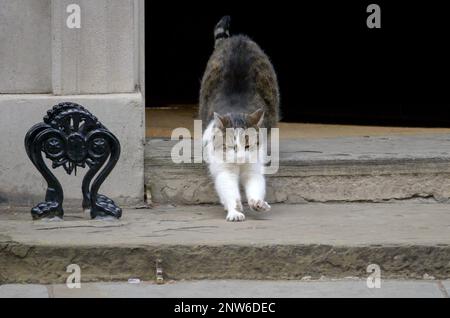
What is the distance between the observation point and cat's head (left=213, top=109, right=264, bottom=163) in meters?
6.42

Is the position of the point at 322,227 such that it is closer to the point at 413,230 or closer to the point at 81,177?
the point at 413,230

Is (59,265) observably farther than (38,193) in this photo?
No

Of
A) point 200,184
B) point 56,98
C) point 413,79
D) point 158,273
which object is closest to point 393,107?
point 413,79

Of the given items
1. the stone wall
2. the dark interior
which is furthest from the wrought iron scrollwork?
the dark interior

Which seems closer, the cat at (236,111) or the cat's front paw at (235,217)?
the cat's front paw at (235,217)

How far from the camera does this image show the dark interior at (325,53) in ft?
35.1

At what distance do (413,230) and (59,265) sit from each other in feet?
6.93

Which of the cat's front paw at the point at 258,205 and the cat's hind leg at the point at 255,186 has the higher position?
the cat's hind leg at the point at 255,186

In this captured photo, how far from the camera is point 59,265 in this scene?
554 centimetres

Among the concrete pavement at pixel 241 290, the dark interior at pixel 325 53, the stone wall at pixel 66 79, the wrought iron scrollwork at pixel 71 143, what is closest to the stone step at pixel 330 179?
the stone wall at pixel 66 79

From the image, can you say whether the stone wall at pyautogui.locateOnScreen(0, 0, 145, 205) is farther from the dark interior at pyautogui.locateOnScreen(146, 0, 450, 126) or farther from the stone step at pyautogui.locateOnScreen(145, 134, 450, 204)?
the dark interior at pyautogui.locateOnScreen(146, 0, 450, 126)

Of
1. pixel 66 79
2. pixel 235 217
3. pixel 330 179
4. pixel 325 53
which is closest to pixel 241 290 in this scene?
pixel 235 217

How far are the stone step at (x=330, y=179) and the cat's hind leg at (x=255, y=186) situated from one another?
0.29m

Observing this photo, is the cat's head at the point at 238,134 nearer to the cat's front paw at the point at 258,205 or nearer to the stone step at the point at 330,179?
the cat's front paw at the point at 258,205
